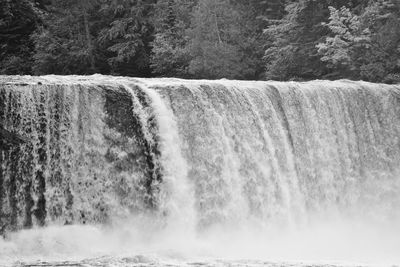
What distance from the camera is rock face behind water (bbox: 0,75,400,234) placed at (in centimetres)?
966

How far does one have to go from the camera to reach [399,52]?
19.3 meters

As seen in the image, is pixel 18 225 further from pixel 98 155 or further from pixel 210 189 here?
pixel 210 189

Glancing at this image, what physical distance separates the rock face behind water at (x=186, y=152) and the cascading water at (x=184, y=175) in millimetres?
22

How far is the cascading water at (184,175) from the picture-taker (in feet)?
31.3

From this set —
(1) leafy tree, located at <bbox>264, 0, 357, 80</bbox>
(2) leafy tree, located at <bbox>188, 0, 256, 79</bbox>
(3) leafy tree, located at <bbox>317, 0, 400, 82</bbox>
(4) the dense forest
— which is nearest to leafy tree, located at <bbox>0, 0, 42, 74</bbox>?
(4) the dense forest

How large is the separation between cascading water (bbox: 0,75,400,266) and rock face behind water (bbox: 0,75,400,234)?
0.02 metres

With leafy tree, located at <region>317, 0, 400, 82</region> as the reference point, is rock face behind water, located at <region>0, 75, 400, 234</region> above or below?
below

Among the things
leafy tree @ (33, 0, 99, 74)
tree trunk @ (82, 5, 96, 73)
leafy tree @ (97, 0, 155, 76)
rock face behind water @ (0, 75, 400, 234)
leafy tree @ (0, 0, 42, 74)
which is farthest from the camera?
leafy tree @ (97, 0, 155, 76)

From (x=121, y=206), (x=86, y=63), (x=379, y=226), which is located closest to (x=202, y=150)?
(x=121, y=206)

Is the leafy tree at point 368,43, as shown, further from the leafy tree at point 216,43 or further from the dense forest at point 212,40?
the leafy tree at point 216,43

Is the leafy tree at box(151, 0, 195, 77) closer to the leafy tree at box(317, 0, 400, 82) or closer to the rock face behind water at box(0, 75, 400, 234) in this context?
the leafy tree at box(317, 0, 400, 82)

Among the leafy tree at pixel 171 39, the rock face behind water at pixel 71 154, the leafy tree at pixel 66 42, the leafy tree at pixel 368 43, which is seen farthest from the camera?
the leafy tree at pixel 66 42

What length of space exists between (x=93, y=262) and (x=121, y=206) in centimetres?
223

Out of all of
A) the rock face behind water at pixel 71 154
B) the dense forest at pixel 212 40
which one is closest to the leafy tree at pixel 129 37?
the dense forest at pixel 212 40
